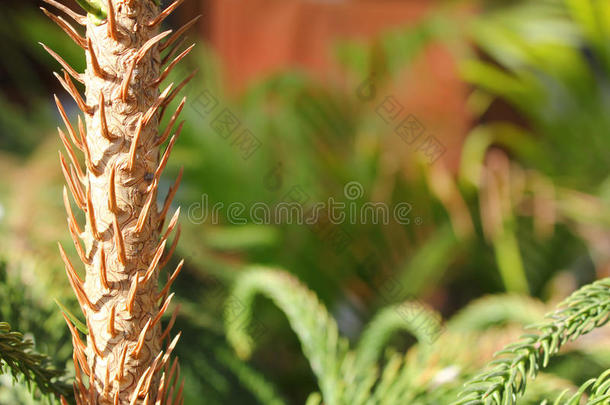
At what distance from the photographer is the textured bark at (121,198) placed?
19 centimetres

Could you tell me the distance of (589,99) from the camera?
0.90 metres

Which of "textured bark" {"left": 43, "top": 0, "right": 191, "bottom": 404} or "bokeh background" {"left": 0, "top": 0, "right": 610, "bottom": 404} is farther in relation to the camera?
"bokeh background" {"left": 0, "top": 0, "right": 610, "bottom": 404}

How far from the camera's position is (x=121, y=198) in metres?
0.19

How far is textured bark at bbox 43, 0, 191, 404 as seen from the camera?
0.19m

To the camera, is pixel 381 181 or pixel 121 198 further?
pixel 381 181

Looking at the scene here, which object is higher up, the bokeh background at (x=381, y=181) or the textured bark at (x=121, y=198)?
the textured bark at (x=121, y=198)

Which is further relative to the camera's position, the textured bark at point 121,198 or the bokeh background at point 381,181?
the bokeh background at point 381,181

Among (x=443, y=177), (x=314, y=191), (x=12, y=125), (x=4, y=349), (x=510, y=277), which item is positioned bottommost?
(x=510, y=277)

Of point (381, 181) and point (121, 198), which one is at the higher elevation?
point (121, 198)

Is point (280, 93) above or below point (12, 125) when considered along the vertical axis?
below

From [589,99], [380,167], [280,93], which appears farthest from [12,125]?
[589,99]

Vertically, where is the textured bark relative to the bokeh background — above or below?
above

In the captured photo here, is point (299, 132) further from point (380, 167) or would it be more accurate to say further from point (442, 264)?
point (442, 264)

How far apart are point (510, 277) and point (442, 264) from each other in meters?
0.10
